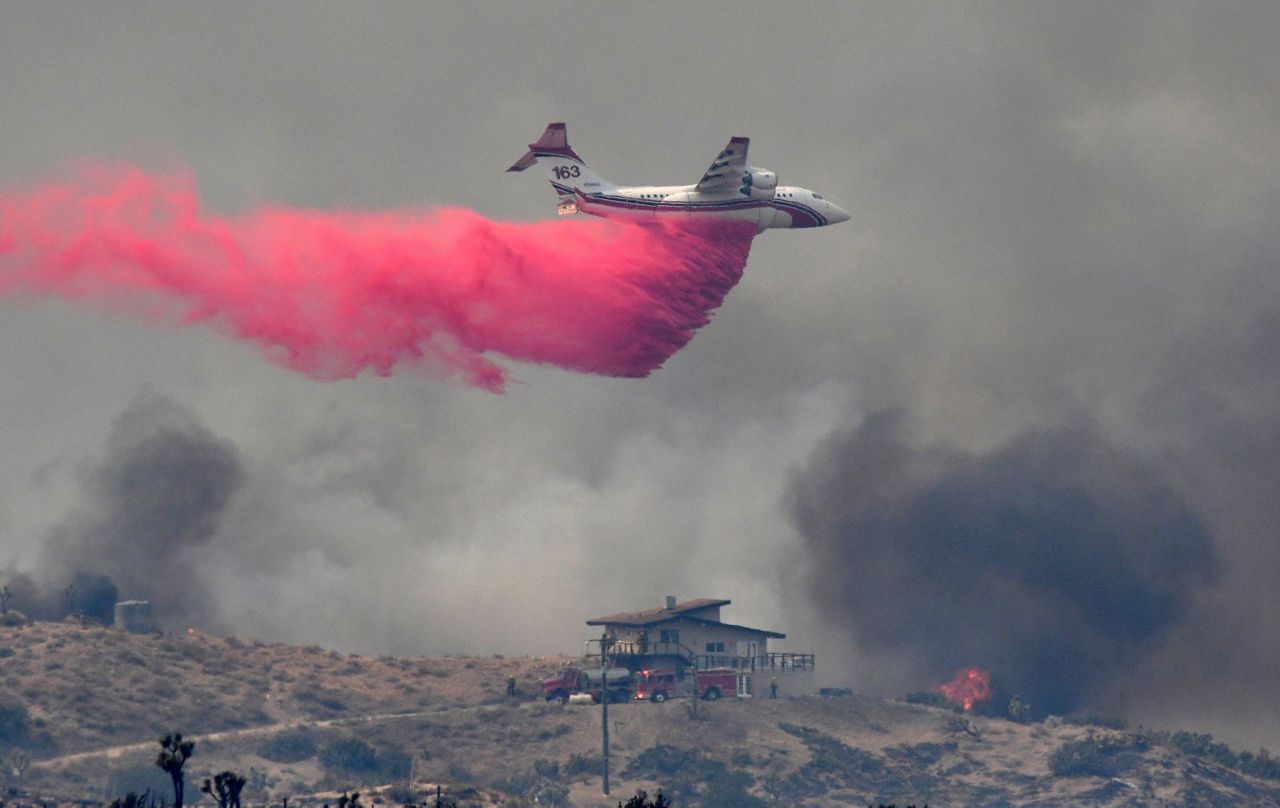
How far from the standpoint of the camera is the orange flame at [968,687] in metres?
156

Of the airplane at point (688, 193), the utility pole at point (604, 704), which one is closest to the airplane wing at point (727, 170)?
the airplane at point (688, 193)

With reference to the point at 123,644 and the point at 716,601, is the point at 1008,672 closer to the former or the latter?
the point at 716,601

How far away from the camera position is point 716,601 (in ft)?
479

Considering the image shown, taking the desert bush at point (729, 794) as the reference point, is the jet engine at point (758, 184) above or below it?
above

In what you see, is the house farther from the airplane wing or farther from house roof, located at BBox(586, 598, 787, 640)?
the airplane wing

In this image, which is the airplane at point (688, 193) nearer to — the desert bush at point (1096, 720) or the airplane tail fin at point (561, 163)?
the airplane tail fin at point (561, 163)

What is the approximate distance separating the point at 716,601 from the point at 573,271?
123ft

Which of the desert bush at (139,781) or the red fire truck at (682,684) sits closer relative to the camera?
the desert bush at (139,781)

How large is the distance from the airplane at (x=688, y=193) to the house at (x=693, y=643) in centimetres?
3490

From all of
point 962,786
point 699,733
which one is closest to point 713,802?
point 699,733

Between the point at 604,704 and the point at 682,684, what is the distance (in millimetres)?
12896

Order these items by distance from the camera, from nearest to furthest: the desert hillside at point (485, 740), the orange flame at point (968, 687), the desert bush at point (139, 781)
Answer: the desert bush at point (139, 781) → the desert hillside at point (485, 740) → the orange flame at point (968, 687)

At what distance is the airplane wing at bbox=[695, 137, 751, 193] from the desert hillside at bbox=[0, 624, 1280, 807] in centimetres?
3547

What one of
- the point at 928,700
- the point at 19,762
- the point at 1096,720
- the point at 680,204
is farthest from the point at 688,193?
the point at 1096,720
